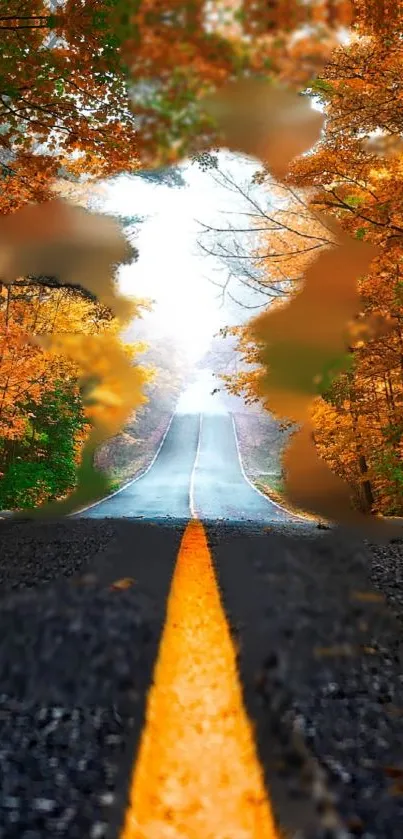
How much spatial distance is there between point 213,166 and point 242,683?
21.3 ft

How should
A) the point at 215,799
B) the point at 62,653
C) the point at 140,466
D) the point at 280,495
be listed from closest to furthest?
1. the point at 215,799
2. the point at 62,653
3. the point at 280,495
4. the point at 140,466

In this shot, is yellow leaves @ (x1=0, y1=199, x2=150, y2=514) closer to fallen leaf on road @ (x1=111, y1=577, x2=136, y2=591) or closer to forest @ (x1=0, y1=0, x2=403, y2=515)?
forest @ (x1=0, y1=0, x2=403, y2=515)

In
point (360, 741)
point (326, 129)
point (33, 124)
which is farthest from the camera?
point (326, 129)

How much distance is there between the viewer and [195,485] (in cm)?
2198

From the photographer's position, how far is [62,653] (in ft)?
6.68

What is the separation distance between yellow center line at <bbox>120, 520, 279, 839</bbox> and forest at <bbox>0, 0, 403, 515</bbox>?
1.87 m

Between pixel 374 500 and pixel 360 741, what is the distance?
12572 mm

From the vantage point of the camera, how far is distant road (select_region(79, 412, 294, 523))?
14.4 m

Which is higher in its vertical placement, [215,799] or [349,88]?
[349,88]

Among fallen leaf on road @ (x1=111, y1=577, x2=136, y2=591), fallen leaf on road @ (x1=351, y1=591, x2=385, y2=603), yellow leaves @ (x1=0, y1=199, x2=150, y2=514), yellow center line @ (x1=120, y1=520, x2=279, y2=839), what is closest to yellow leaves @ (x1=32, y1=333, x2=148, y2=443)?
yellow leaves @ (x1=0, y1=199, x2=150, y2=514)

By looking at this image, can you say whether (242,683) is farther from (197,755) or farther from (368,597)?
(368,597)

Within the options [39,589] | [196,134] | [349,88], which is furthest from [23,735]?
[349,88]

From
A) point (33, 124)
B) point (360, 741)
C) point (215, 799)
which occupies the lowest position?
point (215, 799)

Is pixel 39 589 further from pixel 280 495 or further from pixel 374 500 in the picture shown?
pixel 280 495
